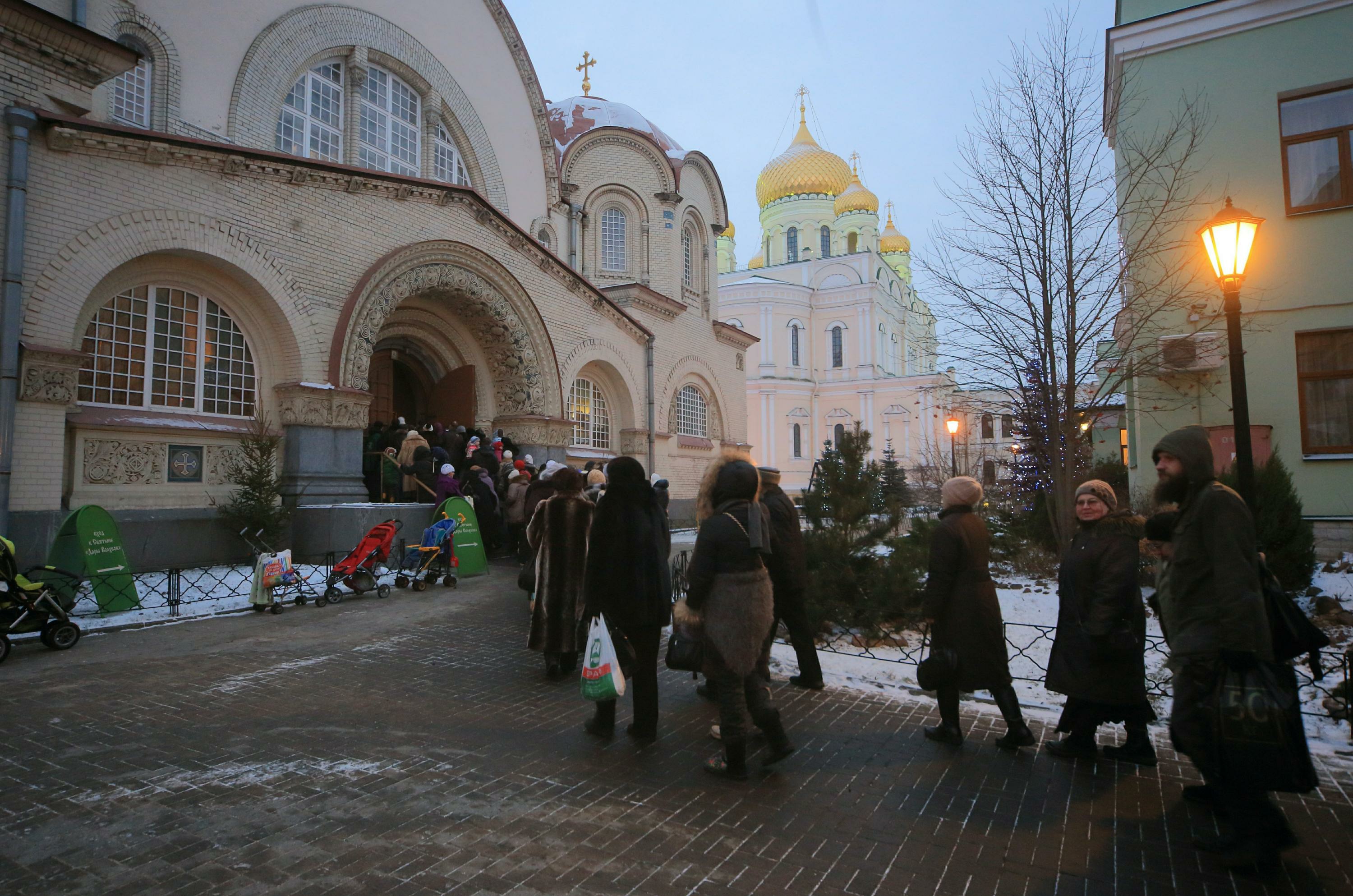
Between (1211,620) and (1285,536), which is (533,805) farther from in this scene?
(1285,536)

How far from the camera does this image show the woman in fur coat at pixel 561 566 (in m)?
6.53

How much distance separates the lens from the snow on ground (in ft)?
18.5

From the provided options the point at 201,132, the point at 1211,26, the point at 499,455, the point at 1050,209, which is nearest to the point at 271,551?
the point at 499,455

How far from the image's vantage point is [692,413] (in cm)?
2659

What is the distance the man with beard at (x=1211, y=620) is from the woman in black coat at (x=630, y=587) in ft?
9.63

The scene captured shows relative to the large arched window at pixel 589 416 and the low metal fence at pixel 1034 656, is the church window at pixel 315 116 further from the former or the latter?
the low metal fence at pixel 1034 656

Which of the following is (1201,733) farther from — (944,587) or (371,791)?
(371,791)

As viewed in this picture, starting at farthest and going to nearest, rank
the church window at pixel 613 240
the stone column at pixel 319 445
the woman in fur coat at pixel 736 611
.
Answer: the church window at pixel 613 240 < the stone column at pixel 319 445 < the woman in fur coat at pixel 736 611

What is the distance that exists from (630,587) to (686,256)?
24.0 meters

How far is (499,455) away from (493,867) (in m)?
12.1

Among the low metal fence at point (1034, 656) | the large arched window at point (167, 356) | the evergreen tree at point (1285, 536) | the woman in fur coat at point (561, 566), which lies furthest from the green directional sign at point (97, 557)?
the evergreen tree at point (1285, 536)

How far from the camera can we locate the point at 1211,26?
13.1m

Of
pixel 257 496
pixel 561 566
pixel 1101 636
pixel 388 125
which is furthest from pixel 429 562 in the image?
pixel 388 125

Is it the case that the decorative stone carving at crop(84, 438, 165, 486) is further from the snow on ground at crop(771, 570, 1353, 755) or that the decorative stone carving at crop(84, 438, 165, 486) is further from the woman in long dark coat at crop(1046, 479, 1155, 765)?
the woman in long dark coat at crop(1046, 479, 1155, 765)
